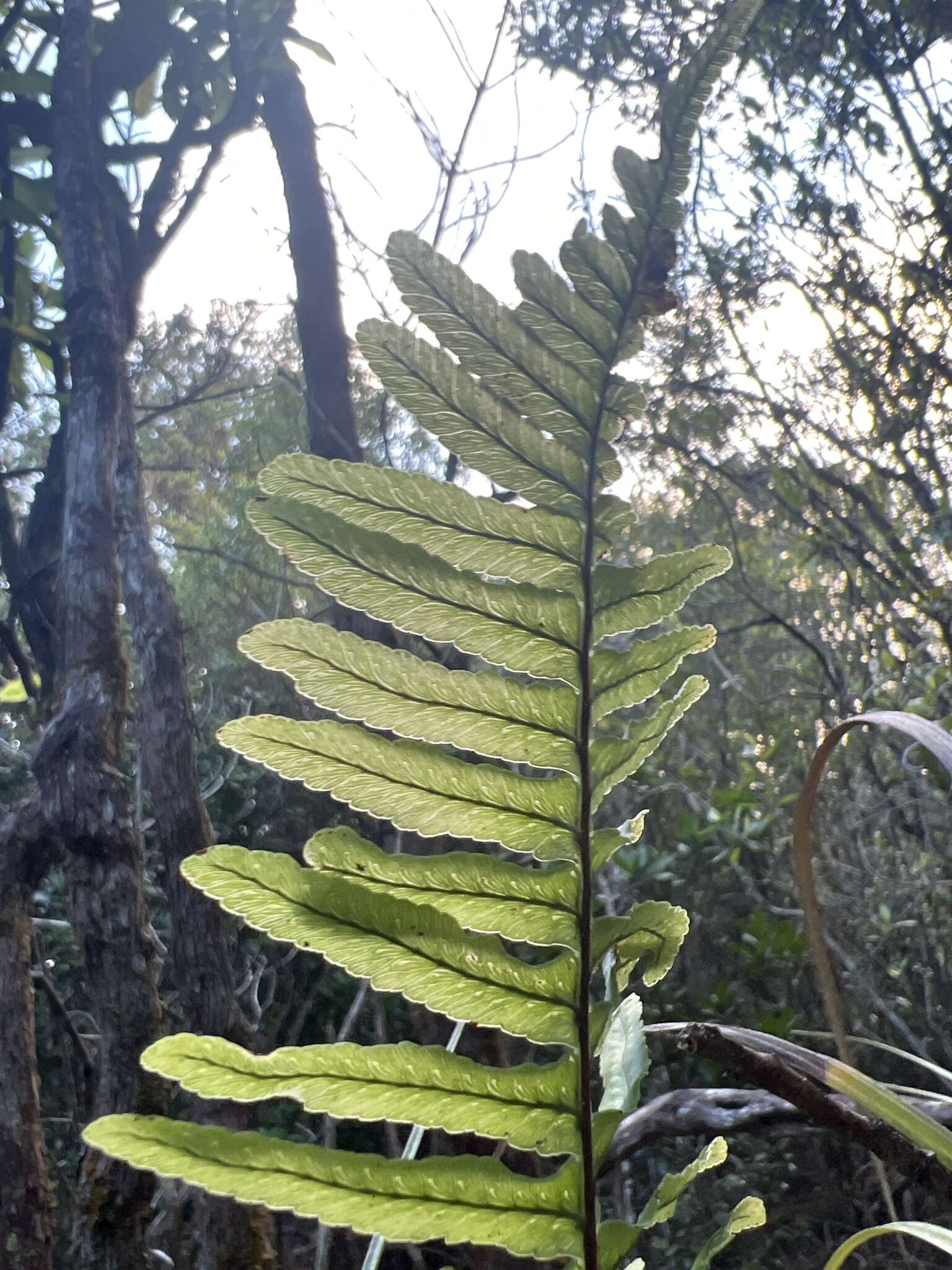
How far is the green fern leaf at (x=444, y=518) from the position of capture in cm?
29

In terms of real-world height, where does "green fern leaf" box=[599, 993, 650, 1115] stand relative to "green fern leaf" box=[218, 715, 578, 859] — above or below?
below

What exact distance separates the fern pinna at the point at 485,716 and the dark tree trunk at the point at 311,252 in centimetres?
134

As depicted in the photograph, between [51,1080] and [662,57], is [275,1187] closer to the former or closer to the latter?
[51,1080]

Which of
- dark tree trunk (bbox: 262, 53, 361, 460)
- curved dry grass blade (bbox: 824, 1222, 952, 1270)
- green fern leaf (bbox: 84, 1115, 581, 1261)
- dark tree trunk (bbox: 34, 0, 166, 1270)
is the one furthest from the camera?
dark tree trunk (bbox: 262, 53, 361, 460)

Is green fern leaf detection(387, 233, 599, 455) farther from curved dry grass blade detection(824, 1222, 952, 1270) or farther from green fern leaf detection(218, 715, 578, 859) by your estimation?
curved dry grass blade detection(824, 1222, 952, 1270)

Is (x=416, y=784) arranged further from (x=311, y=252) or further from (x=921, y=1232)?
(x=311, y=252)

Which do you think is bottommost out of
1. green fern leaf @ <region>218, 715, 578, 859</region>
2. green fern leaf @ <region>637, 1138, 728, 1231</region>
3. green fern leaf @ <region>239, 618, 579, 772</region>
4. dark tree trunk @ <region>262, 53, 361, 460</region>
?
green fern leaf @ <region>637, 1138, 728, 1231</region>

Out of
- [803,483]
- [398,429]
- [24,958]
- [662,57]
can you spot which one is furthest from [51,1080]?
[662,57]

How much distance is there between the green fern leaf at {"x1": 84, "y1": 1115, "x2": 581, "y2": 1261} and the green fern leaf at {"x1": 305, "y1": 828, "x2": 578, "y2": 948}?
0.07 meters

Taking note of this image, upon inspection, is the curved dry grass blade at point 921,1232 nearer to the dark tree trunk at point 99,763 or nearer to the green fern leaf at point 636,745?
the green fern leaf at point 636,745

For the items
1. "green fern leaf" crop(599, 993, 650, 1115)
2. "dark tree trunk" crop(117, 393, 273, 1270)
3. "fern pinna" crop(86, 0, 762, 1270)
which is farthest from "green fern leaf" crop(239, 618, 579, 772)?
"dark tree trunk" crop(117, 393, 273, 1270)

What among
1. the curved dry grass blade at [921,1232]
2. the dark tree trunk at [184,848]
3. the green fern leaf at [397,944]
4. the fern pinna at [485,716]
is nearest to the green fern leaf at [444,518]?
the fern pinna at [485,716]

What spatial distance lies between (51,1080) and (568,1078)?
228cm

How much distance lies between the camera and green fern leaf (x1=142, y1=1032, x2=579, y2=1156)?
26 cm
